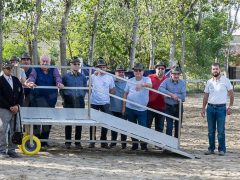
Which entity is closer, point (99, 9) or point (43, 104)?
point (43, 104)

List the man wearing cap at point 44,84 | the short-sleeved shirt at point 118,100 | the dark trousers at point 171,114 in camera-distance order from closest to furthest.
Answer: the man wearing cap at point 44,84 < the dark trousers at point 171,114 < the short-sleeved shirt at point 118,100

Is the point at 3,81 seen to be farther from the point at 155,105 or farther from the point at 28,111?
the point at 155,105

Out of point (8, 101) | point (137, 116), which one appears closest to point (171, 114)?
point (137, 116)

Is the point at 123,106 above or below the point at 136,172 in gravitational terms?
above

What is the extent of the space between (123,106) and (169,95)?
0.94 meters

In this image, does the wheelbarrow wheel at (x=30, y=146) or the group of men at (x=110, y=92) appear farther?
the group of men at (x=110, y=92)

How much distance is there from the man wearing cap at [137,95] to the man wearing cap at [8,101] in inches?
83.6

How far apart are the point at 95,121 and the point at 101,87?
91 cm

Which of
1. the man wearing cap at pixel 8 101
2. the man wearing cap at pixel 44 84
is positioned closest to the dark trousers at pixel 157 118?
the man wearing cap at pixel 44 84

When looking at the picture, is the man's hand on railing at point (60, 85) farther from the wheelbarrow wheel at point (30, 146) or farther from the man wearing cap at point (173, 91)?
the man wearing cap at point (173, 91)

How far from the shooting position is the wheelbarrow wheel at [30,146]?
36.7ft

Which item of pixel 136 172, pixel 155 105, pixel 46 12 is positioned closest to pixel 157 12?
pixel 46 12

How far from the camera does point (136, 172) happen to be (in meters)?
9.87

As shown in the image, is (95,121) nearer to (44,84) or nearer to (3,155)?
(44,84)
